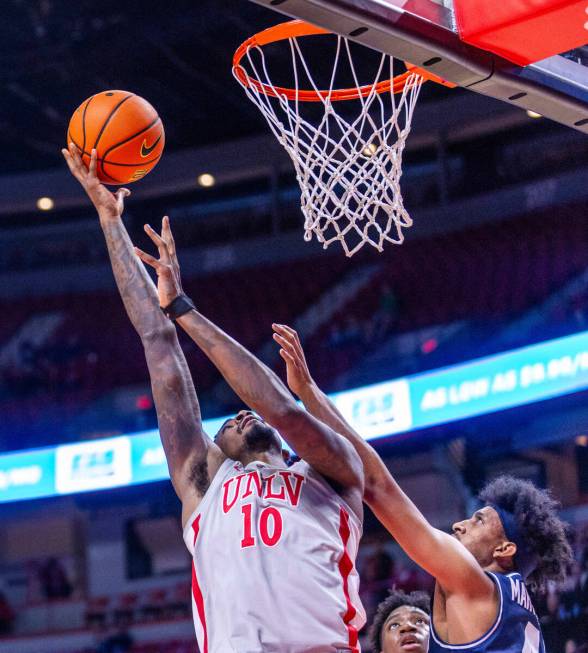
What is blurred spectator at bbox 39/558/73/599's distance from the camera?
12898 millimetres

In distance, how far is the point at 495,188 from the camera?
42.1ft

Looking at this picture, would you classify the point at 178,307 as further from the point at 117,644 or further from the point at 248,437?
the point at 117,644

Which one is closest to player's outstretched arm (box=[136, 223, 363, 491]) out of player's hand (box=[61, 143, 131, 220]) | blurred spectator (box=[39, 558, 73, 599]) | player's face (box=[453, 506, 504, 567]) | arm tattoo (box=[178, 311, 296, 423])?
arm tattoo (box=[178, 311, 296, 423])

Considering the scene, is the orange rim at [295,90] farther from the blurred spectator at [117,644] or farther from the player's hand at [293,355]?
the blurred spectator at [117,644]

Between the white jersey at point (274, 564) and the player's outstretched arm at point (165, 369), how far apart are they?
14cm

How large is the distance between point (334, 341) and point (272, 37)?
27.2ft

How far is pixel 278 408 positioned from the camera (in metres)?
2.87

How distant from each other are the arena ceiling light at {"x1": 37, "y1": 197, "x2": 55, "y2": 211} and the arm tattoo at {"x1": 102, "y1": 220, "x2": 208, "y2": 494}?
1146cm

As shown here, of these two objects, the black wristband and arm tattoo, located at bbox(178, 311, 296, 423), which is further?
the black wristband

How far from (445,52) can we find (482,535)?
1.44m

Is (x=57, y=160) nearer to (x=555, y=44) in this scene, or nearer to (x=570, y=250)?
→ (x=570, y=250)

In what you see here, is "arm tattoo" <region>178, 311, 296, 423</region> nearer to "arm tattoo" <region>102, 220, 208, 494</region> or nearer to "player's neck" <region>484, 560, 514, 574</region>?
"arm tattoo" <region>102, 220, 208, 494</region>

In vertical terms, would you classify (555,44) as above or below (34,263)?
below

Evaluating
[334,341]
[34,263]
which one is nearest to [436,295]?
[334,341]
